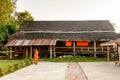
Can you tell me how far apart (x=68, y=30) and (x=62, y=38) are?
2.80 meters

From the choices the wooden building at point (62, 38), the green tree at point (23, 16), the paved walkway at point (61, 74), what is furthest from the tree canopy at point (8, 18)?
the paved walkway at point (61, 74)

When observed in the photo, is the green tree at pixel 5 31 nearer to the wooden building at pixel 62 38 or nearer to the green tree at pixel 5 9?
the wooden building at pixel 62 38

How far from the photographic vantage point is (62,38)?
36.1 meters

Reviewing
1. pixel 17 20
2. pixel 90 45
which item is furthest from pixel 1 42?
pixel 90 45

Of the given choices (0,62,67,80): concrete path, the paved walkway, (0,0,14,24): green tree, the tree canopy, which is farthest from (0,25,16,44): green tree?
(0,62,67,80): concrete path

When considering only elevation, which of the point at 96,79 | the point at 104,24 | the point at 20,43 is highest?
the point at 104,24

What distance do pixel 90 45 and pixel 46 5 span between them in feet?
27.3

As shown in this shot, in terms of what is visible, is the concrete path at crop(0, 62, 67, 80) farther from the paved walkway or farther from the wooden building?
the wooden building

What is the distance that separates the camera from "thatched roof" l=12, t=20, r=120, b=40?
3666 centimetres

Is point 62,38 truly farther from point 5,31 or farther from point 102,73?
point 102,73

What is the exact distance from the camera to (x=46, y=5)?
35.9 m

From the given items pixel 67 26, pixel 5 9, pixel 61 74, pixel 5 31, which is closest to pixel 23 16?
pixel 5 31

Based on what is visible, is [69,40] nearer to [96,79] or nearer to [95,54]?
[95,54]

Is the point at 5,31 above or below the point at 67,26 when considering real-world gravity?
below
